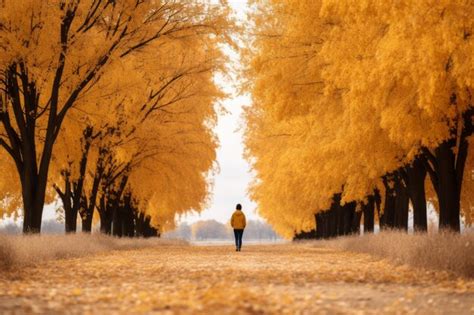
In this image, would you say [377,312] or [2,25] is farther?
[2,25]

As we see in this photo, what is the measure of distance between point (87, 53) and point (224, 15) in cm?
389

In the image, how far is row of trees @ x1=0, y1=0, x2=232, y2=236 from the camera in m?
18.6

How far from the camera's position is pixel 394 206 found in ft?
104

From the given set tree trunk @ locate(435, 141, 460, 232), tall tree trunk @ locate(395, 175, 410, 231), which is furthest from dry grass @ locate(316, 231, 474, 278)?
tall tree trunk @ locate(395, 175, 410, 231)

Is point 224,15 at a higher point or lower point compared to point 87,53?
higher

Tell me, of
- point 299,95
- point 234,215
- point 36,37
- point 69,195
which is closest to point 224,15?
point 299,95

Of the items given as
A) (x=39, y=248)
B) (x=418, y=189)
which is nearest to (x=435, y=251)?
(x=39, y=248)

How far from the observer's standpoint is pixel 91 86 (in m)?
20.6

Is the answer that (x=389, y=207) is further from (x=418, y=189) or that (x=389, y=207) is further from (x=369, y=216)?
(x=418, y=189)

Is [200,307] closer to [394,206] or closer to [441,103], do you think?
[441,103]

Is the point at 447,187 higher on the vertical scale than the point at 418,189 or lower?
lower

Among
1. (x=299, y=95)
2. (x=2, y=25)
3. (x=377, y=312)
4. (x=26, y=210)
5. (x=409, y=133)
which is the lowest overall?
(x=377, y=312)

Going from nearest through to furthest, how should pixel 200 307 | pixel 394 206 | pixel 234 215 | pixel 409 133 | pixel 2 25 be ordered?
pixel 200 307, pixel 409 133, pixel 2 25, pixel 234 215, pixel 394 206

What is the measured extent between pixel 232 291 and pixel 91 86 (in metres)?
12.8
